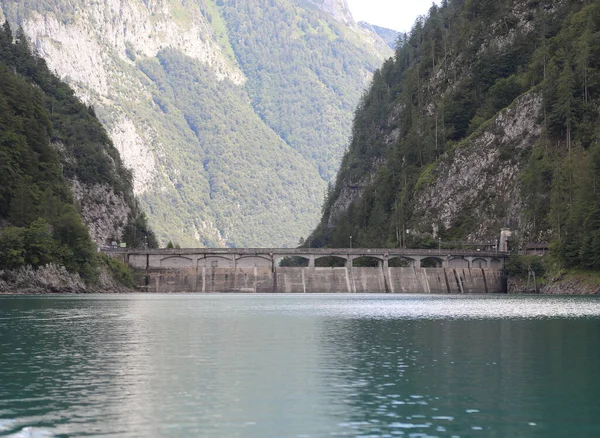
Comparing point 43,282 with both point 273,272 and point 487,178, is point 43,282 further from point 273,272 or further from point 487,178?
point 487,178

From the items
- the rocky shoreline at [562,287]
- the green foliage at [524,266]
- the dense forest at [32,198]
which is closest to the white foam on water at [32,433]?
the dense forest at [32,198]

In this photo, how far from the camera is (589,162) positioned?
5615 inches

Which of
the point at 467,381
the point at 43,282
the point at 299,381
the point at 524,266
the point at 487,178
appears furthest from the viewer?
the point at 487,178

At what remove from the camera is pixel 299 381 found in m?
35.8

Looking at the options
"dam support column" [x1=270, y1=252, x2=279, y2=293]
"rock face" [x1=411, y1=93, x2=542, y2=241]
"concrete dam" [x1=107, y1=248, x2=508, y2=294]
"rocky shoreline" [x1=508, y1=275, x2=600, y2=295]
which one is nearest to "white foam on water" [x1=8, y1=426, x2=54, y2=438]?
"rocky shoreline" [x1=508, y1=275, x2=600, y2=295]

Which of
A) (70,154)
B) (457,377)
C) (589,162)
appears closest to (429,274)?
(589,162)

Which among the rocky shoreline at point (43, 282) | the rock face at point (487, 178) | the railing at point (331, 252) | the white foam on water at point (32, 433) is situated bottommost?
the white foam on water at point (32, 433)

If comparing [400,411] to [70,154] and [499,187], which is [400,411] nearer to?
[499,187]

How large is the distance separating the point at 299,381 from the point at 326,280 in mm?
147496

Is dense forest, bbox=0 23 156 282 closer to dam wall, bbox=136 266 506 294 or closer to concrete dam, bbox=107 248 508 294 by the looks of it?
concrete dam, bbox=107 248 508 294

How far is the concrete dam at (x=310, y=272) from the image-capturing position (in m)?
178

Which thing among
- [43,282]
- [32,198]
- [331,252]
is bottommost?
[43,282]

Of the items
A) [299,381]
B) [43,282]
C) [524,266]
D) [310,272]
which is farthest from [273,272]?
[299,381]

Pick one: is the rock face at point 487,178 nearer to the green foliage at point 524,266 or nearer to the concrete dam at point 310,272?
the concrete dam at point 310,272
